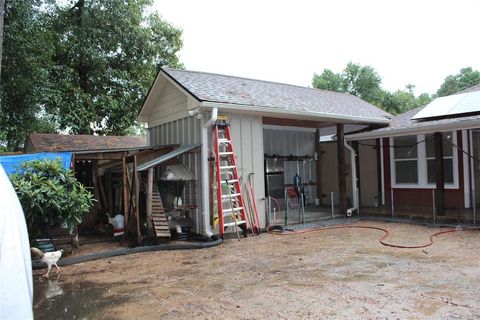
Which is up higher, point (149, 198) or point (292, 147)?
point (292, 147)

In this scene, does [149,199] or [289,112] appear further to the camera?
[289,112]

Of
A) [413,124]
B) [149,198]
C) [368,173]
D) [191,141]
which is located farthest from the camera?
[368,173]

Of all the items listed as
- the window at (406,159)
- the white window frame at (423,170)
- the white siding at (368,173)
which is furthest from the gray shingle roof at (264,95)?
the white window frame at (423,170)

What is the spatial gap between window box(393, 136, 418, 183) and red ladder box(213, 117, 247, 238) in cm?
615

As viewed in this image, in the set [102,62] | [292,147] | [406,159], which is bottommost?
[406,159]

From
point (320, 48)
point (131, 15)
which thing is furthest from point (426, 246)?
point (320, 48)

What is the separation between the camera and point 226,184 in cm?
870

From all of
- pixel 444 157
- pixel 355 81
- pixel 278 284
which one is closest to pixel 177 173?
pixel 278 284

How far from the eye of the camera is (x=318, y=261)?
252 inches

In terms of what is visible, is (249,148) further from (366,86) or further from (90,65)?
(366,86)

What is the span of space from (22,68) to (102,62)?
5568 millimetres

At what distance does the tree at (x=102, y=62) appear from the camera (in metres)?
17.2

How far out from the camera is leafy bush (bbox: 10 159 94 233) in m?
6.65

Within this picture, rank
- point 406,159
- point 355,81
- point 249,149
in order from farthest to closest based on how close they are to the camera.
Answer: point 355,81
point 406,159
point 249,149
